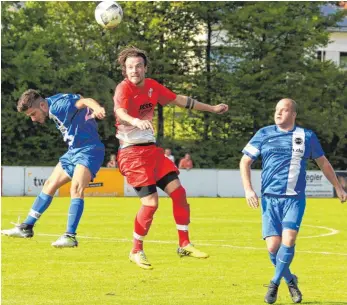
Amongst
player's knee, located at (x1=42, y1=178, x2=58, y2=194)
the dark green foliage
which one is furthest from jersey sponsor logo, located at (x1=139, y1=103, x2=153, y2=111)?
the dark green foliage

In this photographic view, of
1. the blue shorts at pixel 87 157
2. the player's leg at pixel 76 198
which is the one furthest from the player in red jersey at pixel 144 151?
the blue shorts at pixel 87 157

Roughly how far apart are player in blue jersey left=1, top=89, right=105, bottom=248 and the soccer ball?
146 centimetres

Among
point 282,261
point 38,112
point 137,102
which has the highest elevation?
point 137,102

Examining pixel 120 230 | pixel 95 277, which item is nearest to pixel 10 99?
pixel 120 230

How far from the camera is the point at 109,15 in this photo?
15617mm

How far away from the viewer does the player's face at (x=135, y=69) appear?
1208 cm

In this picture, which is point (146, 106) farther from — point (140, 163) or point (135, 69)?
point (140, 163)

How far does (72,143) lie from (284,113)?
417 centimetres

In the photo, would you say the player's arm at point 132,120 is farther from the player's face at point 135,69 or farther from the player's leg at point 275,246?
the player's leg at point 275,246

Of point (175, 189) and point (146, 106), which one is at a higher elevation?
point (146, 106)

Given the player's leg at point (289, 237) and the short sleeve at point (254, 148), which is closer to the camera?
the player's leg at point (289, 237)

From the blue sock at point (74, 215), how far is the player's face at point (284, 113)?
370 cm

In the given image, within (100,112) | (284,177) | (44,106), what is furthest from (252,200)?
(44,106)

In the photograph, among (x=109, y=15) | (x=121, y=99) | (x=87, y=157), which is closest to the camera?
(x=121, y=99)
